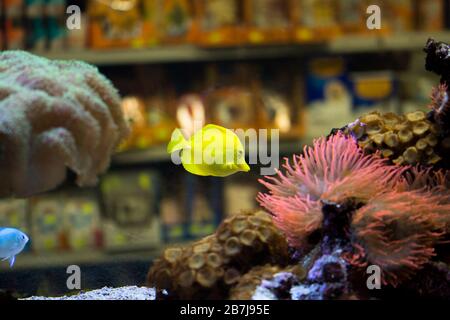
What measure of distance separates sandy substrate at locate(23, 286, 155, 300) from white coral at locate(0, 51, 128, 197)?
31 centimetres

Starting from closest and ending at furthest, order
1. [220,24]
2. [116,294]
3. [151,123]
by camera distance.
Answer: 1. [116,294]
2. [151,123]
3. [220,24]

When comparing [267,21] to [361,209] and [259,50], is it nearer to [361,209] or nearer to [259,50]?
[259,50]

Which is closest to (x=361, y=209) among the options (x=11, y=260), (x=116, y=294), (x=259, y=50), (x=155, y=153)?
(x=116, y=294)

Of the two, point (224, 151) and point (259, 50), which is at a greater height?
point (259, 50)

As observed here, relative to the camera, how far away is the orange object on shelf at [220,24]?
8.13 feet

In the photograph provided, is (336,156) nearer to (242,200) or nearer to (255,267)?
(255,267)

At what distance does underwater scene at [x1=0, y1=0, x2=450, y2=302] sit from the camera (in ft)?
4.06

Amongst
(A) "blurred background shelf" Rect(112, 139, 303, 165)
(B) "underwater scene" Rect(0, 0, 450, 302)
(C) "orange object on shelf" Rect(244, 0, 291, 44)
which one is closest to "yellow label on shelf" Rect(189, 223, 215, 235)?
(B) "underwater scene" Rect(0, 0, 450, 302)

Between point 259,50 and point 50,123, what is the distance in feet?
4.37

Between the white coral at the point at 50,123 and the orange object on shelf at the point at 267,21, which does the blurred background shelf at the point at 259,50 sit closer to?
the orange object on shelf at the point at 267,21

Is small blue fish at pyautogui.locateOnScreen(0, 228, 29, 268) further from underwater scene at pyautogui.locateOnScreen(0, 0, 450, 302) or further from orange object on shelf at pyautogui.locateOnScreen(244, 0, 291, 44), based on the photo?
orange object on shelf at pyautogui.locateOnScreen(244, 0, 291, 44)

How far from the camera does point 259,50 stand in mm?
2537

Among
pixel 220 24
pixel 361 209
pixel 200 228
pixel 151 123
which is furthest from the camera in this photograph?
pixel 220 24
